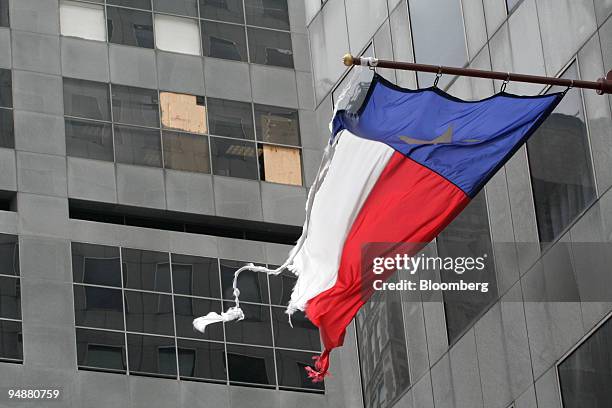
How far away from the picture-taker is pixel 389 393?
37.1 metres

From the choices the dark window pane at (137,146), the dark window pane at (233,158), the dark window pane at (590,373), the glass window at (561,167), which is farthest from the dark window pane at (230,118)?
the dark window pane at (590,373)

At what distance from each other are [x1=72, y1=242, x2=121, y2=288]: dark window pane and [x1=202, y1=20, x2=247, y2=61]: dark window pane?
7621 millimetres

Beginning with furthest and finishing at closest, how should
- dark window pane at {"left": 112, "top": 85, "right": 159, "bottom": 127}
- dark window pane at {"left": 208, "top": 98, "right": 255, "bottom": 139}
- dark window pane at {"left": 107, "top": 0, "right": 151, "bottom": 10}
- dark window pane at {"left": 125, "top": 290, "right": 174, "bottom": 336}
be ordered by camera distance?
1. dark window pane at {"left": 208, "top": 98, "right": 255, "bottom": 139}
2. dark window pane at {"left": 107, "top": 0, "right": 151, "bottom": 10}
3. dark window pane at {"left": 112, "top": 85, "right": 159, "bottom": 127}
4. dark window pane at {"left": 125, "top": 290, "right": 174, "bottom": 336}

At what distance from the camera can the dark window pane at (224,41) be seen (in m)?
52.8

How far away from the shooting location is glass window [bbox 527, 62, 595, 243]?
29.3 metres

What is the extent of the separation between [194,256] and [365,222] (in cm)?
2584

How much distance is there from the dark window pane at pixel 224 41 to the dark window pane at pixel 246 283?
6.63 meters

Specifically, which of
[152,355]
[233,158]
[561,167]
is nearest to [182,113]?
[233,158]

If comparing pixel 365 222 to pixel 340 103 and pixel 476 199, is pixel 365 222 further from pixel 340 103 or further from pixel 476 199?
pixel 476 199

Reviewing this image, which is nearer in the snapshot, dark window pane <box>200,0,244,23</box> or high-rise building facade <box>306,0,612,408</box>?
high-rise building facade <box>306,0,612,408</box>

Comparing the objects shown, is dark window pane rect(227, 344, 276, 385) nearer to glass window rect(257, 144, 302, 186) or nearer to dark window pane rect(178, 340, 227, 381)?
dark window pane rect(178, 340, 227, 381)

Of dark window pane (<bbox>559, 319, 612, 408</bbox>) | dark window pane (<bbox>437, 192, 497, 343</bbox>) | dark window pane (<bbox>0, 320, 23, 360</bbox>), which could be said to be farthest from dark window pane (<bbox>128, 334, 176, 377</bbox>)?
dark window pane (<bbox>559, 319, 612, 408</bbox>)

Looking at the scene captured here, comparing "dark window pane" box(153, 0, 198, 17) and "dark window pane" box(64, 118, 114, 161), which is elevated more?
"dark window pane" box(153, 0, 198, 17)

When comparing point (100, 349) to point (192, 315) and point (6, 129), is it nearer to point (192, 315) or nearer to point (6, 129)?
point (192, 315)
